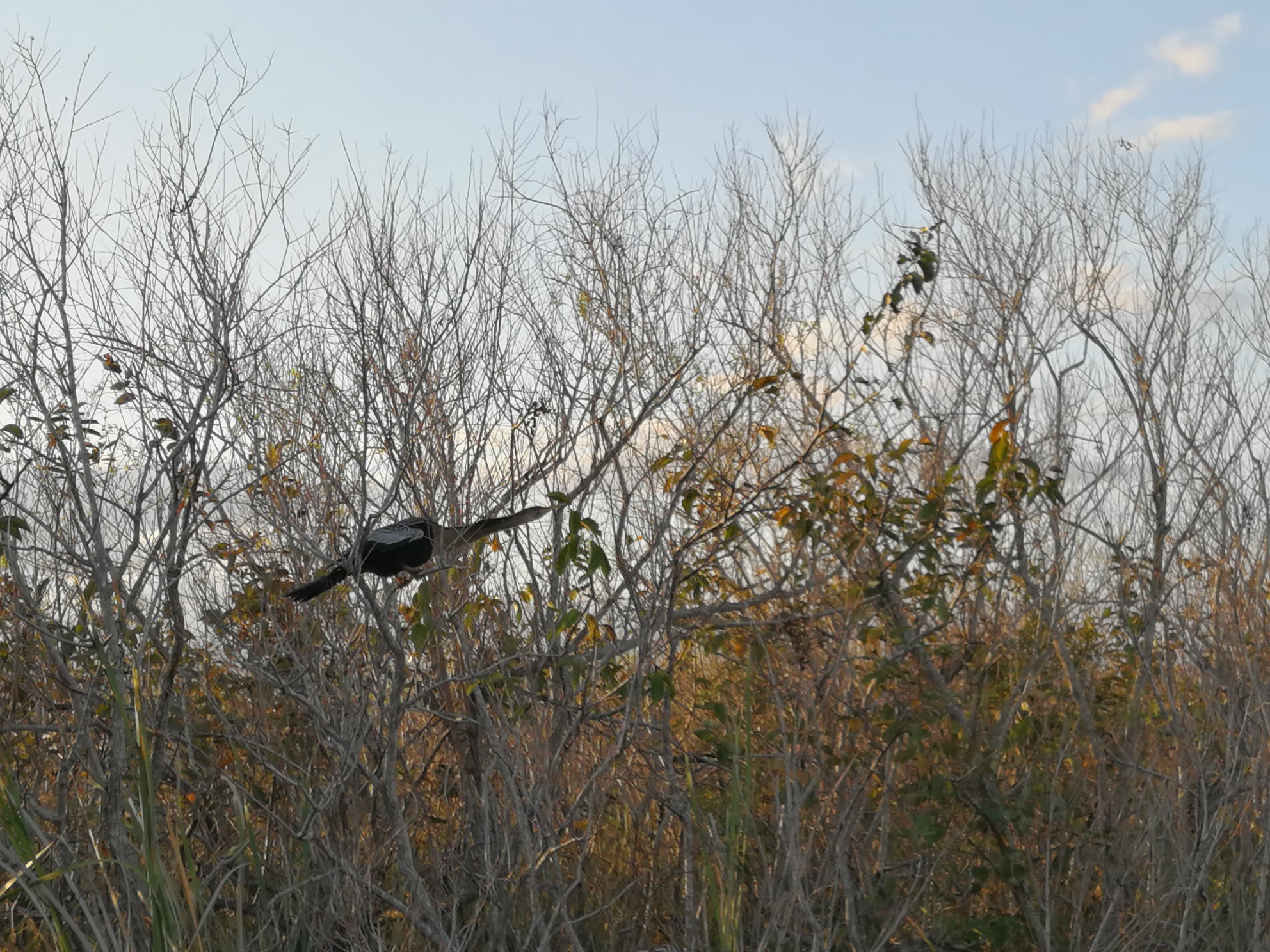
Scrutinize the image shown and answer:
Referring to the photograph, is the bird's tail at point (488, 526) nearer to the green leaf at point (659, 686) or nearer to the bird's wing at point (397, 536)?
the bird's wing at point (397, 536)

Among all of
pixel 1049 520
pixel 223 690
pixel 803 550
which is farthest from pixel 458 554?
pixel 1049 520

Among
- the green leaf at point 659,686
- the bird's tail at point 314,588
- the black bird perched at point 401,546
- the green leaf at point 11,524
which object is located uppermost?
the green leaf at point 11,524

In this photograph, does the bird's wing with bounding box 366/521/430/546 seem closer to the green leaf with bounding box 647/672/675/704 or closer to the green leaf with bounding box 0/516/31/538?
the green leaf with bounding box 647/672/675/704

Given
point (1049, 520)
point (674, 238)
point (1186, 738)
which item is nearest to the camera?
point (1186, 738)

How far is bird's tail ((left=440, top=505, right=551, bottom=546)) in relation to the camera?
312cm

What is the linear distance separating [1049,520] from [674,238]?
2323mm

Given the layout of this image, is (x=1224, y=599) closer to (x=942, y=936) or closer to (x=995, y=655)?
(x=995, y=655)

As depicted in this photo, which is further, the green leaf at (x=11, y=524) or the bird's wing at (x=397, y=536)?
the green leaf at (x=11, y=524)

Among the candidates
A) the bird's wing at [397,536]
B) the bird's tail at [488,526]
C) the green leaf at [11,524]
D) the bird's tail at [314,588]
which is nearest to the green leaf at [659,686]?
the bird's tail at [488,526]

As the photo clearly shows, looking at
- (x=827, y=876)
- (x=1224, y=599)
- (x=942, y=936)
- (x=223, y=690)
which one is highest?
(x=223, y=690)

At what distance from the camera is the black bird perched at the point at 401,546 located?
316cm

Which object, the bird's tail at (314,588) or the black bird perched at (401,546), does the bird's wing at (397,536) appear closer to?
the black bird perched at (401,546)

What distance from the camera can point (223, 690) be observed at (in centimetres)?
458

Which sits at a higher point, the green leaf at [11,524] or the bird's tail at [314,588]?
the green leaf at [11,524]
